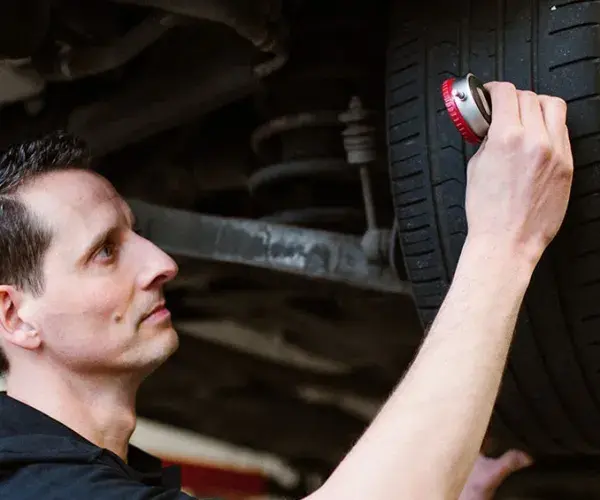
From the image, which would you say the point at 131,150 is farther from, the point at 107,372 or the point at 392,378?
the point at 392,378

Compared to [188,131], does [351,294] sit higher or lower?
lower

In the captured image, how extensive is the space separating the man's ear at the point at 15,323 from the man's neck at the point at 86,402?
41 millimetres

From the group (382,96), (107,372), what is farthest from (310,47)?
(107,372)

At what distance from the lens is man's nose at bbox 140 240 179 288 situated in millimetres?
883

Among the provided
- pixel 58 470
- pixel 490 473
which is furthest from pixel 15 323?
pixel 490 473

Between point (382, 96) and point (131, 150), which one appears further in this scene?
point (131, 150)

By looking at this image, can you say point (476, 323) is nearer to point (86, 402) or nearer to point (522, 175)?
point (522, 175)

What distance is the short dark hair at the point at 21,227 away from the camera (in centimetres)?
86

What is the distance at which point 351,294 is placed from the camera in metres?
1.36

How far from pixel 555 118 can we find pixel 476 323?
19 centimetres

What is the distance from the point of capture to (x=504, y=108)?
72cm

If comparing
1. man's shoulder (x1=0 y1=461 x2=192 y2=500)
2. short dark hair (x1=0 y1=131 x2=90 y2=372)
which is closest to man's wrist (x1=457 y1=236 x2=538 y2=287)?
man's shoulder (x1=0 y1=461 x2=192 y2=500)

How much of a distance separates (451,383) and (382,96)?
48 cm

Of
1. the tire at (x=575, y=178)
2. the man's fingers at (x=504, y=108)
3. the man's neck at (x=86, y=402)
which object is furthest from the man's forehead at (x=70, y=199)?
the man's fingers at (x=504, y=108)
